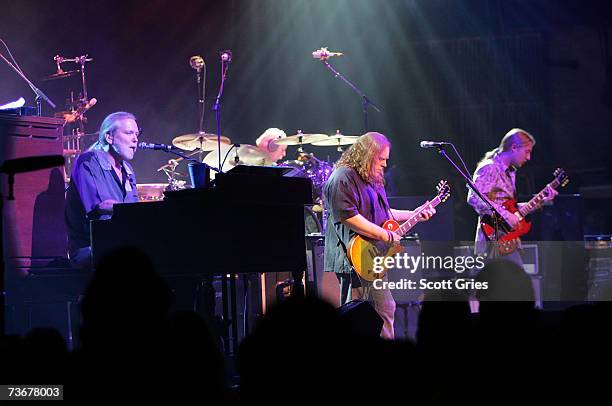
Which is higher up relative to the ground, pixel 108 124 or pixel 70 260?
pixel 108 124

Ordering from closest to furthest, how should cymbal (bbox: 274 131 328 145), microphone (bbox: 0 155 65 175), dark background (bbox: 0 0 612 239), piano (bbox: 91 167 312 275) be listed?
microphone (bbox: 0 155 65 175), piano (bbox: 91 167 312 275), cymbal (bbox: 274 131 328 145), dark background (bbox: 0 0 612 239)

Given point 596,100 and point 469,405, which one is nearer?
point 469,405

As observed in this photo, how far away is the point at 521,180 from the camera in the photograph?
12.6 metres

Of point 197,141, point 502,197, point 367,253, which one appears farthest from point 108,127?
point 502,197

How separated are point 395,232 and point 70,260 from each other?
8.58ft

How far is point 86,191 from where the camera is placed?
5.92m

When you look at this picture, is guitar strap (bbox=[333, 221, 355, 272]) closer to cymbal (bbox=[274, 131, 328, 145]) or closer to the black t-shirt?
the black t-shirt

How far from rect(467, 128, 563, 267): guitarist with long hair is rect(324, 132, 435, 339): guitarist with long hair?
2283 mm

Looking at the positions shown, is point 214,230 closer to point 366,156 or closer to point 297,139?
point 366,156

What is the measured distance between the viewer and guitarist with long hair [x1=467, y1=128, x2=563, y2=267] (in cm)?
843

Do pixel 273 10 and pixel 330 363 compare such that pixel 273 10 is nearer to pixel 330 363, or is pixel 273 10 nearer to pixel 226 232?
pixel 226 232

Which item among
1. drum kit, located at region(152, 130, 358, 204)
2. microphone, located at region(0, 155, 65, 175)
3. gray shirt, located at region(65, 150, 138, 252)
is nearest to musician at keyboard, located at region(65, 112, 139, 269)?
gray shirt, located at region(65, 150, 138, 252)

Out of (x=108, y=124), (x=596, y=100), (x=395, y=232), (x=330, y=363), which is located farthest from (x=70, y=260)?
(x=596, y=100)

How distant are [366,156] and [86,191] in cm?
227
